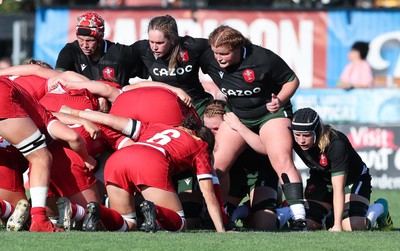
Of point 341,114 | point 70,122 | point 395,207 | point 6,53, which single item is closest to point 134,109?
point 70,122

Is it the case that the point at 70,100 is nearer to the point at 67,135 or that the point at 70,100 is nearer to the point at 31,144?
the point at 67,135

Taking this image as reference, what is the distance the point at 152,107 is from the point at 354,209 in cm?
219

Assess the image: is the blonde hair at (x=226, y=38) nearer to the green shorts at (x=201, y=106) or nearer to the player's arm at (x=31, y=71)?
the green shorts at (x=201, y=106)

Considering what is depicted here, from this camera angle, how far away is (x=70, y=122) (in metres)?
8.73

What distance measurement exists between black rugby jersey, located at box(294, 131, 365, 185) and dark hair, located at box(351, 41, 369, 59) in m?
7.24

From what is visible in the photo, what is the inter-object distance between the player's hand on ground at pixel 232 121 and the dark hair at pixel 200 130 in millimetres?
765

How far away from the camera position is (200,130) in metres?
8.70

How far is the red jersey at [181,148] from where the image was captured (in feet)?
27.4

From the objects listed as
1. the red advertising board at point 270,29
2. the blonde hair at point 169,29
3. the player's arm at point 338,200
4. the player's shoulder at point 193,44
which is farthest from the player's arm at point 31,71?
the red advertising board at point 270,29

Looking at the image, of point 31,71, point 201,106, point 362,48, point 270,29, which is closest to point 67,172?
point 31,71

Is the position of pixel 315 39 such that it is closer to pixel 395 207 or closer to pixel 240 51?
pixel 395 207

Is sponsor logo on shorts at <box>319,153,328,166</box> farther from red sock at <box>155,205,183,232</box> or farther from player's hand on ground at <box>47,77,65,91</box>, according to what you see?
player's hand on ground at <box>47,77,65,91</box>

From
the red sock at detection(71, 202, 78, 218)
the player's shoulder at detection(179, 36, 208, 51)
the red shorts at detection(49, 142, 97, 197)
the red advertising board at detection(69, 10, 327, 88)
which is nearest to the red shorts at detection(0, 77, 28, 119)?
the red shorts at detection(49, 142, 97, 197)

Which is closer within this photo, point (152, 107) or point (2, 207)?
point (2, 207)
